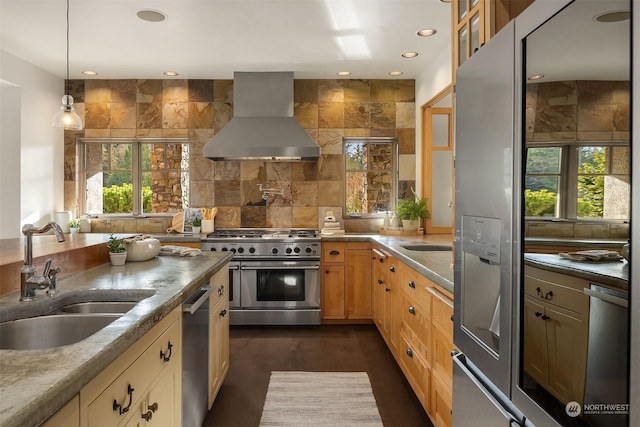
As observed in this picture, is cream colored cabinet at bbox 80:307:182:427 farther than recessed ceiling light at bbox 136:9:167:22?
No

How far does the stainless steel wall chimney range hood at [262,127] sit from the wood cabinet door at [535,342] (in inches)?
142

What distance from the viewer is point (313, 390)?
289cm

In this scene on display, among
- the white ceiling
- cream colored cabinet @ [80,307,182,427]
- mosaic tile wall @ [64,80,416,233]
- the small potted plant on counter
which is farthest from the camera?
mosaic tile wall @ [64,80,416,233]

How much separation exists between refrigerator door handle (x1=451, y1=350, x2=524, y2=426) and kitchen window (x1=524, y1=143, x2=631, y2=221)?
532 mm

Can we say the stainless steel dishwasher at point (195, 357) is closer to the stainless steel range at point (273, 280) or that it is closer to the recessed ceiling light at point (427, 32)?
the stainless steel range at point (273, 280)

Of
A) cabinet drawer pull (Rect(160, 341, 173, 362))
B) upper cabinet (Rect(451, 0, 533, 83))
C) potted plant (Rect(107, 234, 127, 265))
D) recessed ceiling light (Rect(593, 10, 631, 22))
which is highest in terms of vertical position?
upper cabinet (Rect(451, 0, 533, 83))

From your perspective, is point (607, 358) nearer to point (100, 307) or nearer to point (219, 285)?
point (100, 307)

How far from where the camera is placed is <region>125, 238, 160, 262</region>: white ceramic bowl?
2.54 m

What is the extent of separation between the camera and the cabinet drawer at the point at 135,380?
3.56 feet

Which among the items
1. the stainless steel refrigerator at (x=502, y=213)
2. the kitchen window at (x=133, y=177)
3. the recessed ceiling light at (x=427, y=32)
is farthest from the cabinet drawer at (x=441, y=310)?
the kitchen window at (x=133, y=177)

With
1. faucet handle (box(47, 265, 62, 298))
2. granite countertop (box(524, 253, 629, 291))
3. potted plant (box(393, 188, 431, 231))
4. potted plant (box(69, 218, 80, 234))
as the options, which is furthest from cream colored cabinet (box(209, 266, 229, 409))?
potted plant (box(69, 218, 80, 234))

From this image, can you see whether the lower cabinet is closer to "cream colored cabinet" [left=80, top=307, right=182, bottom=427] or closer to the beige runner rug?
the beige runner rug

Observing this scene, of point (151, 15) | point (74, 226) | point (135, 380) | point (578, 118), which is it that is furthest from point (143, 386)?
point (74, 226)

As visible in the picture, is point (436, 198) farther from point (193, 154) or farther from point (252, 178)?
point (193, 154)
